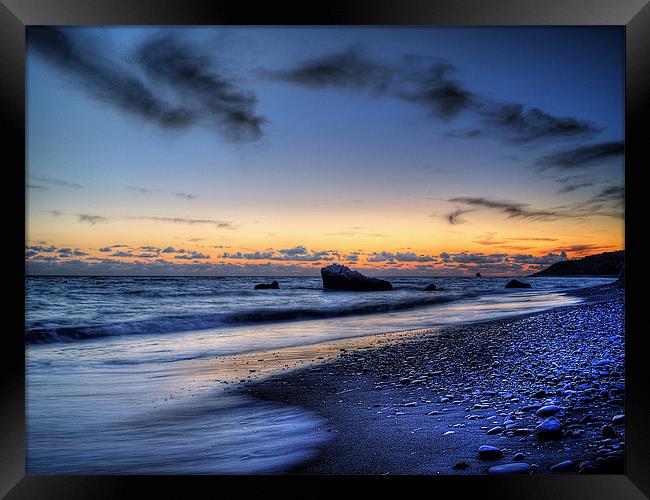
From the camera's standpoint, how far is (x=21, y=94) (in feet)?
8.34

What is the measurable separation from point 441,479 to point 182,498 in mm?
1524

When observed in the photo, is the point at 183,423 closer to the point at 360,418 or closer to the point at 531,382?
the point at 360,418

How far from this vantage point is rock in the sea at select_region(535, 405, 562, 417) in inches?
94.7

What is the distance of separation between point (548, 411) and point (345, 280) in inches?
110

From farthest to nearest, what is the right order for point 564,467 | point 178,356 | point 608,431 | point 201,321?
point 201,321
point 178,356
point 608,431
point 564,467

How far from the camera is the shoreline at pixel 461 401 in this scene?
2258 mm

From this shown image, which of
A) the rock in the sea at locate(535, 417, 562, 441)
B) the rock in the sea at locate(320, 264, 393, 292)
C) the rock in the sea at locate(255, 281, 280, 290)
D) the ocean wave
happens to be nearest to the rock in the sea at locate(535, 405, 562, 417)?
the rock in the sea at locate(535, 417, 562, 441)

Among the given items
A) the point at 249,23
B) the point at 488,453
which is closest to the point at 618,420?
the point at 488,453

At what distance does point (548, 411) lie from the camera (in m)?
2.42

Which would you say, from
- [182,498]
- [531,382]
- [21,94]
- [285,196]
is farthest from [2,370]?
[531,382]

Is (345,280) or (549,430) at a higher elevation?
(345,280)

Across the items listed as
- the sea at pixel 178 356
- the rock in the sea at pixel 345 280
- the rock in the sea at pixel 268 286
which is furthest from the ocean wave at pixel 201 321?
the rock in the sea at pixel 345 280

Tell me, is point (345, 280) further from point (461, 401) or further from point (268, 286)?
point (461, 401)

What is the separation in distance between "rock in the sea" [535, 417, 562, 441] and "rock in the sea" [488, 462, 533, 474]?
0.56 ft
